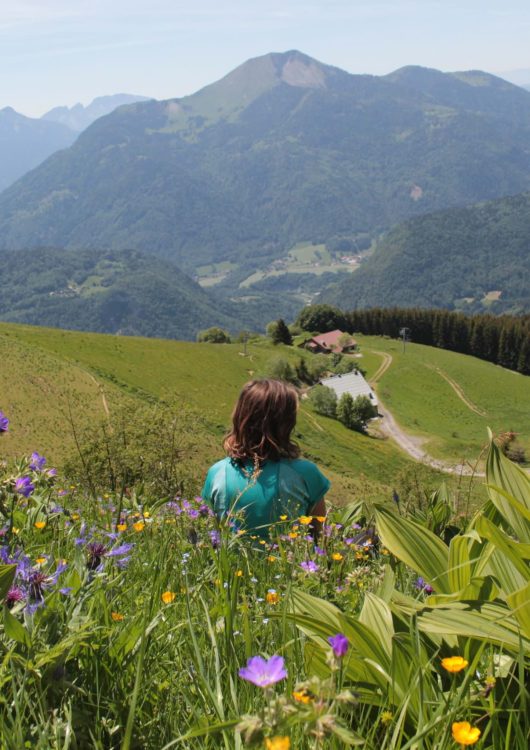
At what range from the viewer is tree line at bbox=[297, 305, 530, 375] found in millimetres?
112438

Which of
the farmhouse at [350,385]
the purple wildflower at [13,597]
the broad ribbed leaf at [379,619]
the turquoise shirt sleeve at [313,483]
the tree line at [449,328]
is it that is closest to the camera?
the purple wildflower at [13,597]

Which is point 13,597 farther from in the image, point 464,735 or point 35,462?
point 464,735

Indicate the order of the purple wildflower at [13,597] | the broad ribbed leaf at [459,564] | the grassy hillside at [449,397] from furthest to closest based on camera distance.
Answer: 1. the grassy hillside at [449,397]
2. the broad ribbed leaf at [459,564]
3. the purple wildflower at [13,597]

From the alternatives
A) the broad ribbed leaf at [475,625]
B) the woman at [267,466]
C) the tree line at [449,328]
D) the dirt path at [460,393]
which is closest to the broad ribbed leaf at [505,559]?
the broad ribbed leaf at [475,625]

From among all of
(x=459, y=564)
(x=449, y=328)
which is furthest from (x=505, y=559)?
(x=449, y=328)

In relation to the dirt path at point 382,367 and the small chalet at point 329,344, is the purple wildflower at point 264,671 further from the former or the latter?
the small chalet at point 329,344

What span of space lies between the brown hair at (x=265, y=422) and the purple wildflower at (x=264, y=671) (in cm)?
369

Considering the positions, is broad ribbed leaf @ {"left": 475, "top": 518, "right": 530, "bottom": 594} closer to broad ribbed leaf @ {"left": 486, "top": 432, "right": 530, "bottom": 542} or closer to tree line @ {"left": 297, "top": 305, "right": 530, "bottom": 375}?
broad ribbed leaf @ {"left": 486, "top": 432, "right": 530, "bottom": 542}

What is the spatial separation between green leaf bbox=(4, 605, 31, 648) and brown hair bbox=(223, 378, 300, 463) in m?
3.08

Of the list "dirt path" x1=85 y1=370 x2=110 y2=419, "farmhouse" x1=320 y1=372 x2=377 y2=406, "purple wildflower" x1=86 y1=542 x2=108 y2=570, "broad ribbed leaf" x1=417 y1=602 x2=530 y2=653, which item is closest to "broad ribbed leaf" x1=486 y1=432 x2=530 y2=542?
"broad ribbed leaf" x1=417 y1=602 x2=530 y2=653

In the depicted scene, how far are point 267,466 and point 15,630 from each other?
3184 millimetres

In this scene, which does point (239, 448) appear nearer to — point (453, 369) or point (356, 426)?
point (356, 426)

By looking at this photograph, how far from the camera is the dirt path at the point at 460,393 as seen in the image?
8894 cm

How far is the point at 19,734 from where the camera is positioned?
61.2 inches
